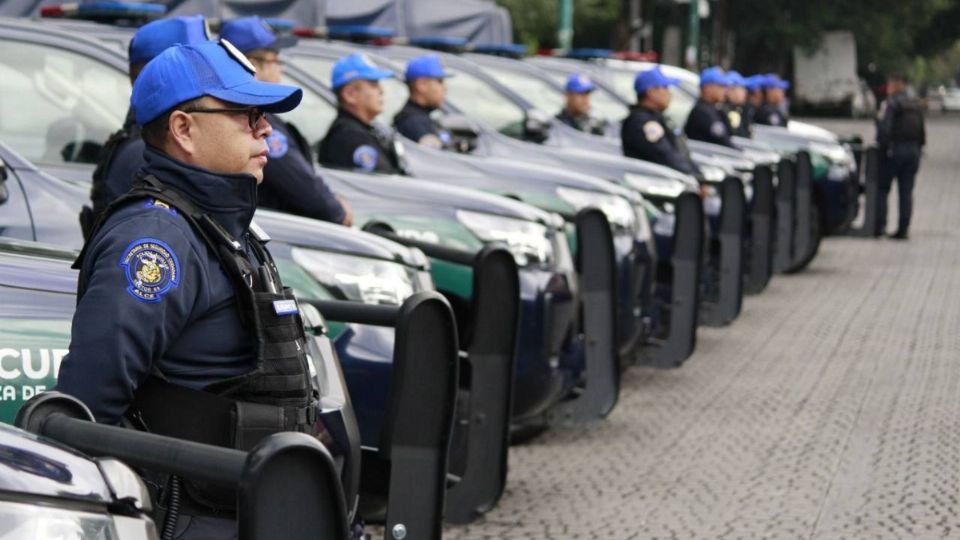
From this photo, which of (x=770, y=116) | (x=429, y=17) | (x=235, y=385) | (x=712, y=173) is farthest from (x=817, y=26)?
(x=235, y=385)

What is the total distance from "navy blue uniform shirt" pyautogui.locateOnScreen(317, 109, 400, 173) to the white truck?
59625mm

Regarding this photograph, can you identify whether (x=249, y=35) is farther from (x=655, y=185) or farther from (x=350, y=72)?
(x=655, y=185)

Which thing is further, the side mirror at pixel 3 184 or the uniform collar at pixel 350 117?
the uniform collar at pixel 350 117

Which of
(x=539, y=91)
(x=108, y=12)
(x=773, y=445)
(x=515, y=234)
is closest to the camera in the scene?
(x=515, y=234)

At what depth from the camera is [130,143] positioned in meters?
5.23

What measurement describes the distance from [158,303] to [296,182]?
12.6 feet

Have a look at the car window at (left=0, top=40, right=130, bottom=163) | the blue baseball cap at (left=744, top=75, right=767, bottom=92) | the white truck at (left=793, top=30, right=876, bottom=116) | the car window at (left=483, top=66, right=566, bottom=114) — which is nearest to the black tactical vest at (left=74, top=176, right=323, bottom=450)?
the car window at (left=0, top=40, right=130, bottom=163)

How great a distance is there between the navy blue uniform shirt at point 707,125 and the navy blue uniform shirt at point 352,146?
775 cm

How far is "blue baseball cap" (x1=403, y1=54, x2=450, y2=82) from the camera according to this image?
32.2ft

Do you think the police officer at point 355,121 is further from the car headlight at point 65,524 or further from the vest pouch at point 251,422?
the car headlight at point 65,524

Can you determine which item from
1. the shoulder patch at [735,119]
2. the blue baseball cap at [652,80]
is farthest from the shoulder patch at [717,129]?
the blue baseball cap at [652,80]

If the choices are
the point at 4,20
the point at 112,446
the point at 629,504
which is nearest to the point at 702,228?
the point at 629,504

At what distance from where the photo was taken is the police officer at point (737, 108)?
18281 mm

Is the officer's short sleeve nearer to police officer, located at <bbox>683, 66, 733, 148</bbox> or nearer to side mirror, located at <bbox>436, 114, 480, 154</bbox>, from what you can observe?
side mirror, located at <bbox>436, 114, 480, 154</bbox>
